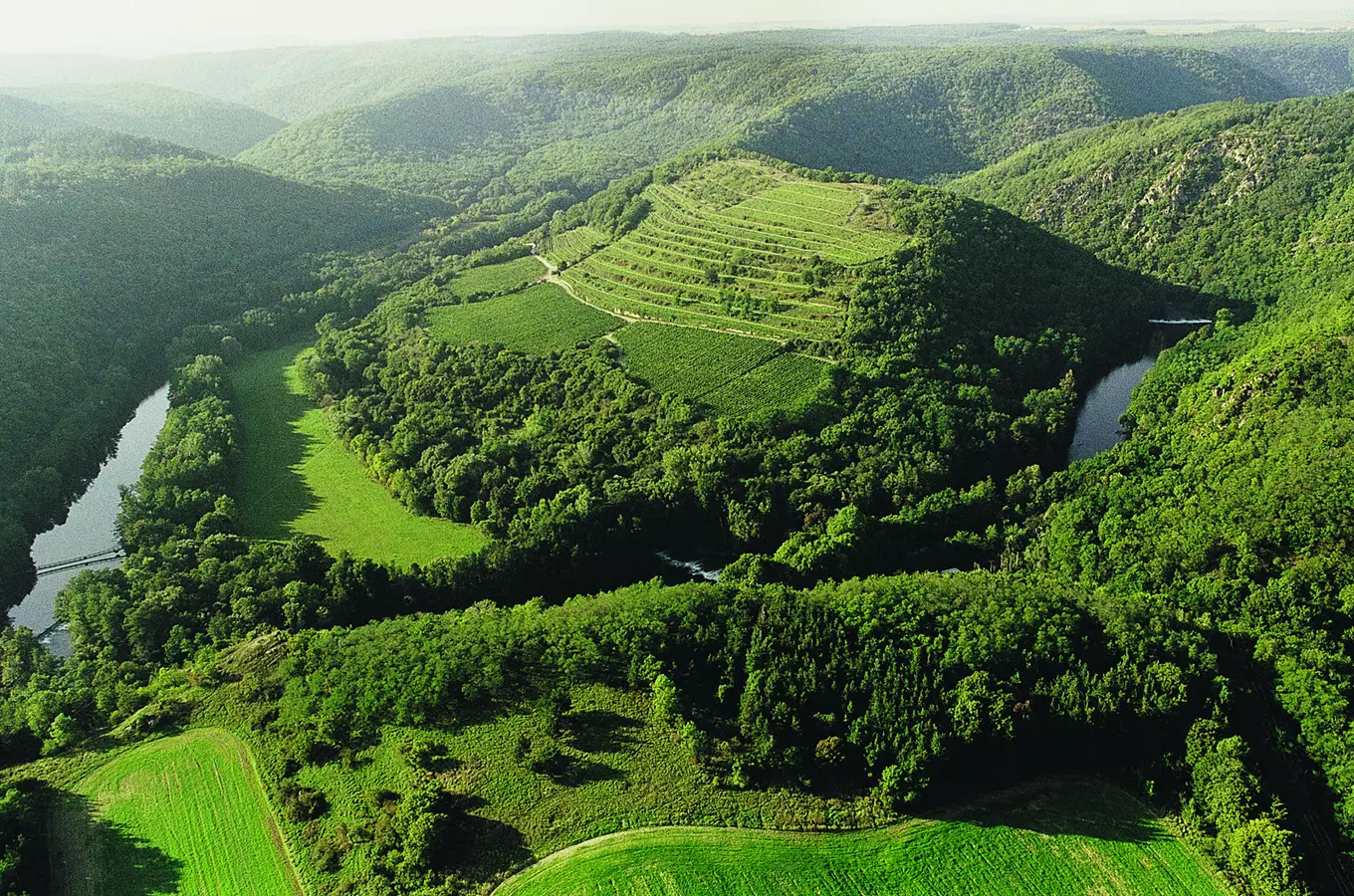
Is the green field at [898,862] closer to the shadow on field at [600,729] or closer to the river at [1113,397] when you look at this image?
the shadow on field at [600,729]

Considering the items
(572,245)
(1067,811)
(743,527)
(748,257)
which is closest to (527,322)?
(748,257)

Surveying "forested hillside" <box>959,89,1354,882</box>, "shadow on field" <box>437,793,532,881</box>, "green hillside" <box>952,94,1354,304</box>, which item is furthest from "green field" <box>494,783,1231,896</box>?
"green hillside" <box>952,94,1354,304</box>

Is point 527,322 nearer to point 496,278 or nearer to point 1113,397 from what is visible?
point 496,278

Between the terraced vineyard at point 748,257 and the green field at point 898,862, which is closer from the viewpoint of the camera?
the green field at point 898,862

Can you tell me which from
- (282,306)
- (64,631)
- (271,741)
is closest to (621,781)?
(271,741)

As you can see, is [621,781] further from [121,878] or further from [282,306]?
[282,306]

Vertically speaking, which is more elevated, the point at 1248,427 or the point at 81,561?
the point at 1248,427

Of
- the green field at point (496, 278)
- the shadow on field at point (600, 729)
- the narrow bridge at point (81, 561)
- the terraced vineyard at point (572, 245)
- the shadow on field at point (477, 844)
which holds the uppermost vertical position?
the terraced vineyard at point (572, 245)

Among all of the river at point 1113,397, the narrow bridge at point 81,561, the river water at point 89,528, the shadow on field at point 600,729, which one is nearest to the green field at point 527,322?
the river water at point 89,528
